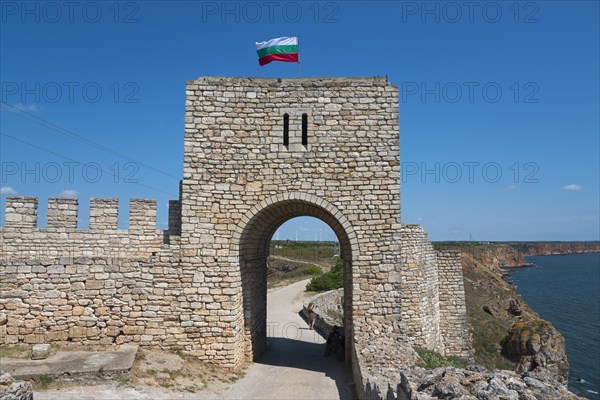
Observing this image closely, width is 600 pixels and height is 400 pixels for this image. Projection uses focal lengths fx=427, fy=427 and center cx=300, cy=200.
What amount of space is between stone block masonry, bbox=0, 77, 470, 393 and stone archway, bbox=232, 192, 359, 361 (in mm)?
64

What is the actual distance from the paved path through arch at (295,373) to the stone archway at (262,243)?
696 mm

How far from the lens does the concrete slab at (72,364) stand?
8.38 meters

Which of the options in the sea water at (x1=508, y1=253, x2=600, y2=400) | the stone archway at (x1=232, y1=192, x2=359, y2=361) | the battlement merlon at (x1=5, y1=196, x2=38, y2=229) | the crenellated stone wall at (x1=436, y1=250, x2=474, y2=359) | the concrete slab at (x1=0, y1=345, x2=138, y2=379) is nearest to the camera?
the concrete slab at (x1=0, y1=345, x2=138, y2=379)

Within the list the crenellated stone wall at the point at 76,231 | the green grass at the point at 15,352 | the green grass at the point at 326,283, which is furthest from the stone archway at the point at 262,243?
the green grass at the point at 326,283

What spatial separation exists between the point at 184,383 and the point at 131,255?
165 inches

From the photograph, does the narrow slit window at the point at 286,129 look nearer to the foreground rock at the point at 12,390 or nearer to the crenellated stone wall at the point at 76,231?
the crenellated stone wall at the point at 76,231

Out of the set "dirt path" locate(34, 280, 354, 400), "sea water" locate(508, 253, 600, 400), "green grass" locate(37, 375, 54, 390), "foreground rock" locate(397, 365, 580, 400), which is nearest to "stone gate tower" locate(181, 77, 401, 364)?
"dirt path" locate(34, 280, 354, 400)

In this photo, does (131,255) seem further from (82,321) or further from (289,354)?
(289,354)

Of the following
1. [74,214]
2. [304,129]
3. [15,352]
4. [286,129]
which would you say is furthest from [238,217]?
[15,352]

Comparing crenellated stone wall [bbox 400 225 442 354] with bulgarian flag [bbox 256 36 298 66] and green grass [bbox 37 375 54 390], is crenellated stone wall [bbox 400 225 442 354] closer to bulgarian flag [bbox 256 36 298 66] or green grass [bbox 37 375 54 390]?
bulgarian flag [bbox 256 36 298 66]

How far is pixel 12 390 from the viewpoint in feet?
18.7

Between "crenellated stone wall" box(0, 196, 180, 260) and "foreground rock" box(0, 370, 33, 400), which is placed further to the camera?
"crenellated stone wall" box(0, 196, 180, 260)

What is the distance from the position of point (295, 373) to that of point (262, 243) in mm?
3974

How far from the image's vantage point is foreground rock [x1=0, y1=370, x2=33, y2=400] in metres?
5.56
